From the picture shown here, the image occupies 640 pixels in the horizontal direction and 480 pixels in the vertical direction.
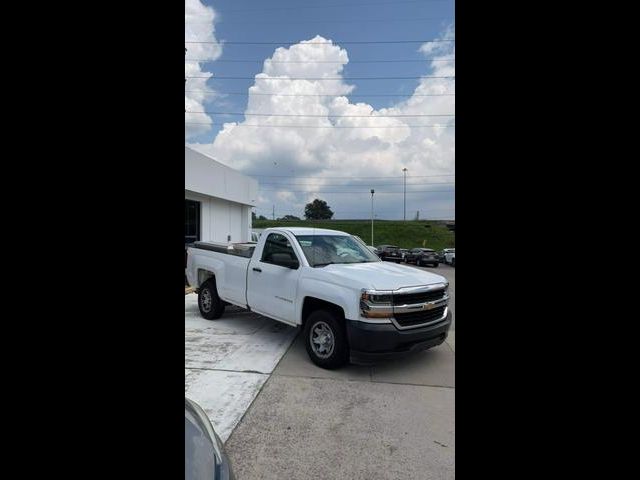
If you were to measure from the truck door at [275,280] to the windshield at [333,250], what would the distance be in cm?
24

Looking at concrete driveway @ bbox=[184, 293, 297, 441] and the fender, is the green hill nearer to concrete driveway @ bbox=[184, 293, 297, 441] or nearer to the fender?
concrete driveway @ bbox=[184, 293, 297, 441]

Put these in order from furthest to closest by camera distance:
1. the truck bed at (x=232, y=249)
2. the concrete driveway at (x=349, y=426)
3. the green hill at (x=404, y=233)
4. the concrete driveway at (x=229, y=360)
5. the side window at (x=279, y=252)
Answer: the green hill at (x=404, y=233), the truck bed at (x=232, y=249), the side window at (x=279, y=252), the concrete driveway at (x=229, y=360), the concrete driveway at (x=349, y=426)

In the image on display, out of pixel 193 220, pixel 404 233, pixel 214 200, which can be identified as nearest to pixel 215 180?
pixel 214 200

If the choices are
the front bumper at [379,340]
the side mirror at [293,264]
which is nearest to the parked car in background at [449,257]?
the side mirror at [293,264]

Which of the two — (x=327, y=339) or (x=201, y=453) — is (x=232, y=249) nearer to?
(x=327, y=339)

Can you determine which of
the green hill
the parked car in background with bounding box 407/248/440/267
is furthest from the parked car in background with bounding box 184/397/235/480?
the green hill

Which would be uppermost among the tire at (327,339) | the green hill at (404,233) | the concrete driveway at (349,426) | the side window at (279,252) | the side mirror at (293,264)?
the green hill at (404,233)

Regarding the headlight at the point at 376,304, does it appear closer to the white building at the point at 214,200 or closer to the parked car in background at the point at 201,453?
the parked car in background at the point at 201,453

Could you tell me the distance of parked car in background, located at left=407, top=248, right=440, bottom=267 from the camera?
22533mm

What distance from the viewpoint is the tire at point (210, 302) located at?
744 centimetres

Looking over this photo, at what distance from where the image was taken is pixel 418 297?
4.68m
